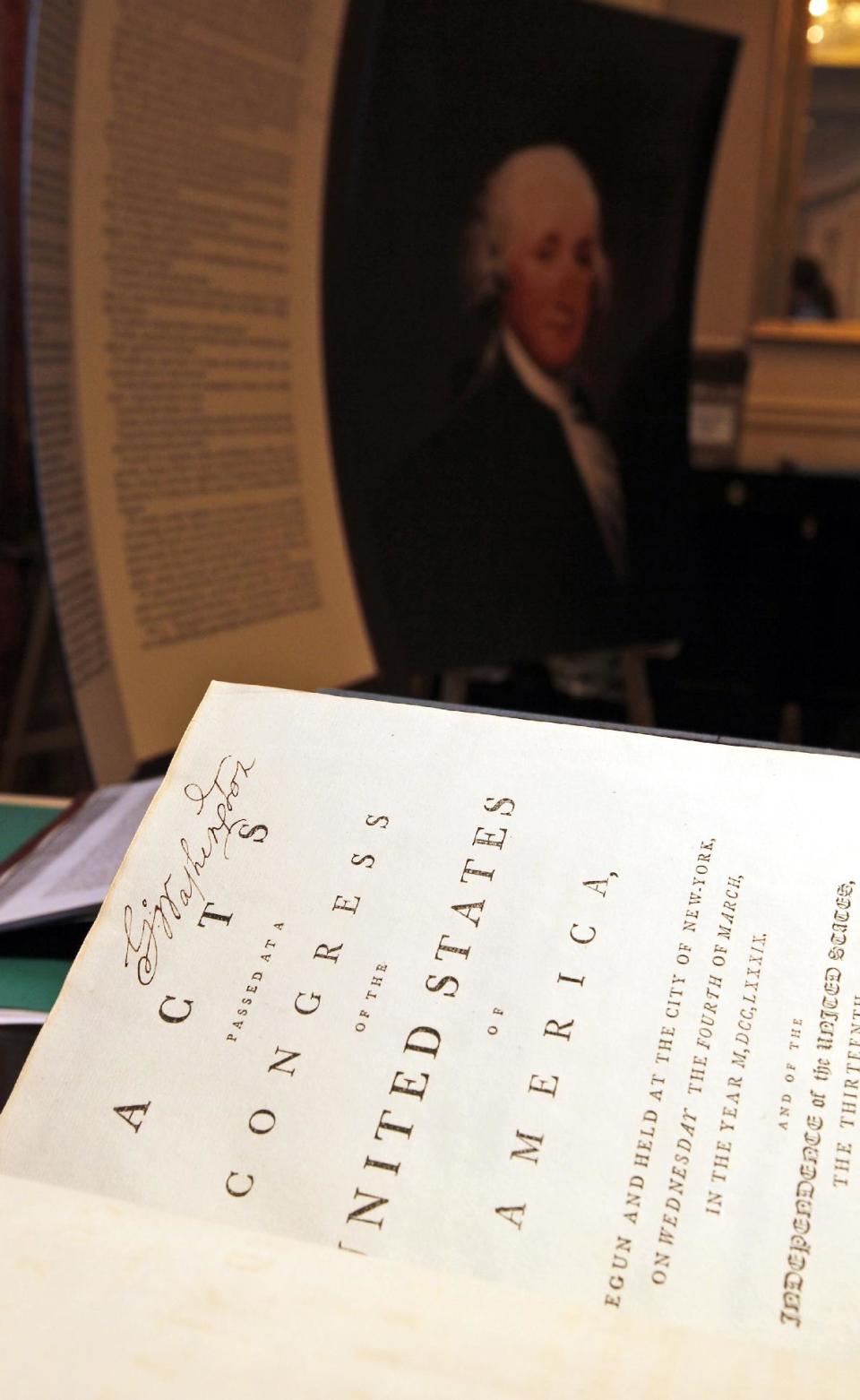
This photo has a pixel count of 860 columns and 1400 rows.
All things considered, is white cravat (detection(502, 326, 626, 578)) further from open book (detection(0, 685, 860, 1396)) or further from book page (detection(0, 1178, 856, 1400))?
book page (detection(0, 1178, 856, 1400))

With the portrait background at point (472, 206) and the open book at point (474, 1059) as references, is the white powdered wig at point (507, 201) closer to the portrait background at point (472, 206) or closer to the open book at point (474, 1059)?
Result: the portrait background at point (472, 206)

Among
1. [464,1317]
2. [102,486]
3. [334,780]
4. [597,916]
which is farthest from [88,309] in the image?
[464,1317]

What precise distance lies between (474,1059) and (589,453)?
1677 mm

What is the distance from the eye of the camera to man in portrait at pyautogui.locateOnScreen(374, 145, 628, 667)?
1.76 metres

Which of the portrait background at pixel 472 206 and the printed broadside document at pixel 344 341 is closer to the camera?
the printed broadside document at pixel 344 341

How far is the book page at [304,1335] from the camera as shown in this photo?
393 mm

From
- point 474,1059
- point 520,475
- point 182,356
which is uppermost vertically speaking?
point 182,356

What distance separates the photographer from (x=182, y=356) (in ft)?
4.46

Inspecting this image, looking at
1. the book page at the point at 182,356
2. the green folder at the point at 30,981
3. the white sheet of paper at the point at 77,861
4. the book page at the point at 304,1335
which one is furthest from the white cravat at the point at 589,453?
the book page at the point at 304,1335

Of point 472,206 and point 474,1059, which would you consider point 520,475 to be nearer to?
point 472,206

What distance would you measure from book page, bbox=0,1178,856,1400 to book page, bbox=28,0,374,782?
827 mm

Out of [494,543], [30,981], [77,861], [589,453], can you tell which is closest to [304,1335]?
[30,981]
